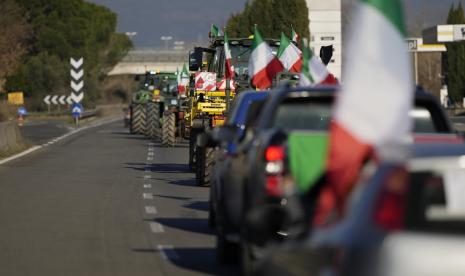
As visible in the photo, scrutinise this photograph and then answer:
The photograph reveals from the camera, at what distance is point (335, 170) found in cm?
720

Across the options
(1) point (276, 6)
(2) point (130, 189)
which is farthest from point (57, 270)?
(1) point (276, 6)

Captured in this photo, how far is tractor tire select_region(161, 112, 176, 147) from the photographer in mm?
40000

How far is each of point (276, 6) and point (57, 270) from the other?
205 feet

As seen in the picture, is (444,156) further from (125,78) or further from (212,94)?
(125,78)

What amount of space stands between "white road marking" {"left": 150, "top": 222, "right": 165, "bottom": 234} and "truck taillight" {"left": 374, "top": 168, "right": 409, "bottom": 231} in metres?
9.44

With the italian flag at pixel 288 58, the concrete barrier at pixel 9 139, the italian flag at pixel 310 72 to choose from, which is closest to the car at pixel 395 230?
the italian flag at pixel 310 72

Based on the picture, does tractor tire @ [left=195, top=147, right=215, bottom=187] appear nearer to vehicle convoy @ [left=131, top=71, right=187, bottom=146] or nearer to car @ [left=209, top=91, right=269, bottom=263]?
car @ [left=209, top=91, right=269, bottom=263]

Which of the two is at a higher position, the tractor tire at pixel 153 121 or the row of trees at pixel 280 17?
the row of trees at pixel 280 17

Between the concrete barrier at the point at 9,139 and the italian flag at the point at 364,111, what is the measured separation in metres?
28.7

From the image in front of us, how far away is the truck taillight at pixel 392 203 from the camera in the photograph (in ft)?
21.8

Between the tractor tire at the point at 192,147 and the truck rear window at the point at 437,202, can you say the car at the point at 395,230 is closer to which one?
the truck rear window at the point at 437,202

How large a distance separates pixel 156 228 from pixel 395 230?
10.0 m

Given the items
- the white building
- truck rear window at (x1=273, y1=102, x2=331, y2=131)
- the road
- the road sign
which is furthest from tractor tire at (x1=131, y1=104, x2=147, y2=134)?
the road sign

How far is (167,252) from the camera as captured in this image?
46.0 feet
